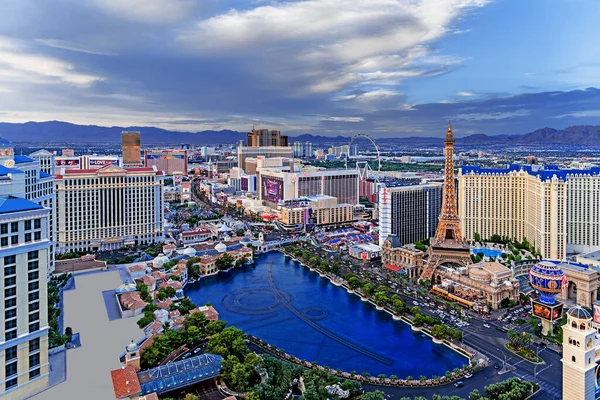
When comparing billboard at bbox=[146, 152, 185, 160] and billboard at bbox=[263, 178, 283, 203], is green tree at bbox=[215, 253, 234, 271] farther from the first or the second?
billboard at bbox=[146, 152, 185, 160]

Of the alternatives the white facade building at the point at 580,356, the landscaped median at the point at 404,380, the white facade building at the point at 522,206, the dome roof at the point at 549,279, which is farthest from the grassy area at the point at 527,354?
the white facade building at the point at 522,206

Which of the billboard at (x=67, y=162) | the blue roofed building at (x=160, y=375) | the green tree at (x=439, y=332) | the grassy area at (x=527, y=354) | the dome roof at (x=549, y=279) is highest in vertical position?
the billboard at (x=67, y=162)

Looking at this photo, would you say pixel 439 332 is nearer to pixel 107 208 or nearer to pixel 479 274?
pixel 479 274

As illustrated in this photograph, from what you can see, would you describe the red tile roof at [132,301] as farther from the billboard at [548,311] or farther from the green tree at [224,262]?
the billboard at [548,311]

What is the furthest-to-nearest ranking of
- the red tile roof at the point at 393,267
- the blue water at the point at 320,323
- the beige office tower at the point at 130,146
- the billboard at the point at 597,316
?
the beige office tower at the point at 130,146
the red tile roof at the point at 393,267
the billboard at the point at 597,316
the blue water at the point at 320,323

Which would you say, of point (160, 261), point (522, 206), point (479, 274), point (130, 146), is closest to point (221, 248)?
point (160, 261)

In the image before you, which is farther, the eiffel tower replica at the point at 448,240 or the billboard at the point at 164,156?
the billboard at the point at 164,156

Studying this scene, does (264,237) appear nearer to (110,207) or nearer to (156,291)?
(110,207)
